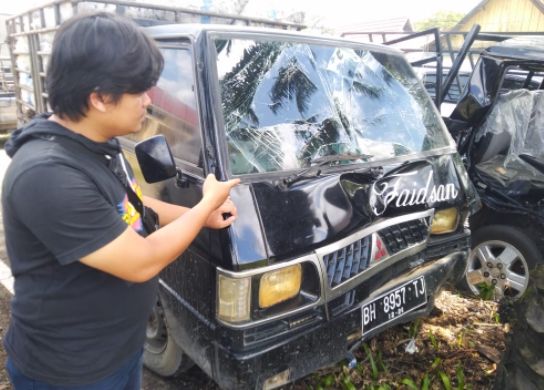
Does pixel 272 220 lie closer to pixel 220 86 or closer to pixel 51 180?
pixel 220 86

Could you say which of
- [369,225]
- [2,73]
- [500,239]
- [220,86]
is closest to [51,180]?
[220,86]

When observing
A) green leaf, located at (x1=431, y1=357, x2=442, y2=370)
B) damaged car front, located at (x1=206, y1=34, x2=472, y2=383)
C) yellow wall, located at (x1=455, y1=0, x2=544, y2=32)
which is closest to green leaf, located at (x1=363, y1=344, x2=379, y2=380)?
green leaf, located at (x1=431, y1=357, x2=442, y2=370)

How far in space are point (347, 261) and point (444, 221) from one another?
2.90 ft

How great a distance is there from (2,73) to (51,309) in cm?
990

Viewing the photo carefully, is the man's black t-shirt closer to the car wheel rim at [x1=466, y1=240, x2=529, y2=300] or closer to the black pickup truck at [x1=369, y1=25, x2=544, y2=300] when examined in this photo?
the car wheel rim at [x1=466, y1=240, x2=529, y2=300]

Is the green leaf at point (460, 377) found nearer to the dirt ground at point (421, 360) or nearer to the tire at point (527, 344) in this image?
the dirt ground at point (421, 360)

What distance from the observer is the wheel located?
224cm

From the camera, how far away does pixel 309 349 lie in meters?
1.88

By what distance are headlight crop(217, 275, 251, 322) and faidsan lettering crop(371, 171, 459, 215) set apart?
77 cm

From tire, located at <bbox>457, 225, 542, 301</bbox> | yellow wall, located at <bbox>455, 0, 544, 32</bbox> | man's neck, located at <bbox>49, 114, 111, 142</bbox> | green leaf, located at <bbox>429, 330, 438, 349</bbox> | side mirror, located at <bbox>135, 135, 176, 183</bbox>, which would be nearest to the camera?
man's neck, located at <bbox>49, 114, 111, 142</bbox>

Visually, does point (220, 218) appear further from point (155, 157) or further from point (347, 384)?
point (347, 384)

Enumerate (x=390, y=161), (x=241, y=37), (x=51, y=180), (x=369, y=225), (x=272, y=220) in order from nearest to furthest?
(x=51, y=180), (x=272, y=220), (x=369, y=225), (x=241, y=37), (x=390, y=161)

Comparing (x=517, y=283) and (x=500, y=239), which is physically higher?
(x=500, y=239)

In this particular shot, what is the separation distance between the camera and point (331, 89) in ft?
8.20
